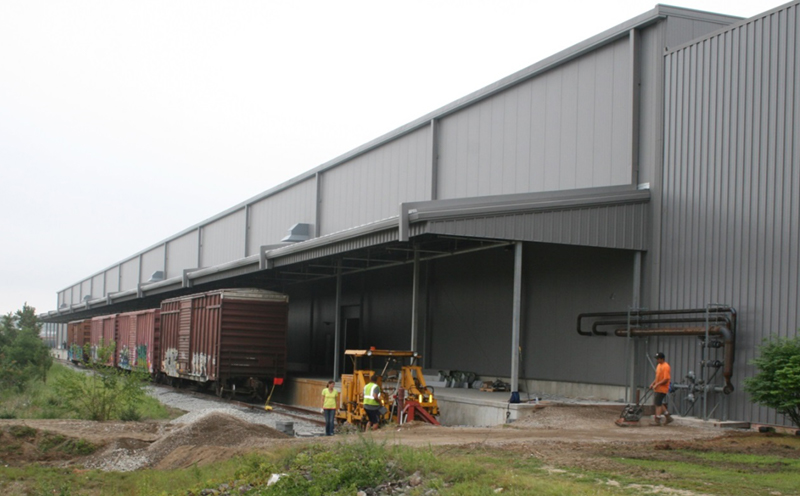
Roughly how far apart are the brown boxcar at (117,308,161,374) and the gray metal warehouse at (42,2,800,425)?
32.9ft

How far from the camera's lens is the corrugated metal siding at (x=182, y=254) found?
190 feet

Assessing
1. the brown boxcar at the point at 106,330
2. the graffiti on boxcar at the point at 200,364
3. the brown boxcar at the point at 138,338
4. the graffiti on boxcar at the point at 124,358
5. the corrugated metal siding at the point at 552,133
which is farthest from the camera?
the brown boxcar at the point at 106,330

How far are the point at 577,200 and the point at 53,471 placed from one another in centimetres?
1268

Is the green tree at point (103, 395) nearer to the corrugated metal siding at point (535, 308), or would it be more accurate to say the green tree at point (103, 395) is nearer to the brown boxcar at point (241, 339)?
the brown boxcar at point (241, 339)

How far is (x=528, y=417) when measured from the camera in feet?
62.5

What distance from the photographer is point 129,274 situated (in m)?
76.4

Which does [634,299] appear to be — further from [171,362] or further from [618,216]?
[171,362]

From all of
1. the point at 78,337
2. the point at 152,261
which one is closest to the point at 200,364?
the point at 78,337

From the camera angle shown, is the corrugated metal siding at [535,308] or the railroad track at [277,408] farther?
the railroad track at [277,408]

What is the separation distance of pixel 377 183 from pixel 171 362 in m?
11.7

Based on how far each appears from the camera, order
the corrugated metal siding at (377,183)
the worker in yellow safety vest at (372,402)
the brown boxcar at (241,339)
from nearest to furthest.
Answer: the worker in yellow safety vest at (372,402), the brown boxcar at (241,339), the corrugated metal siding at (377,183)

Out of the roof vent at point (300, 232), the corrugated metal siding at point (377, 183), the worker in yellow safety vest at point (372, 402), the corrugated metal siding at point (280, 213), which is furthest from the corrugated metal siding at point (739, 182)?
the corrugated metal siding at point (280, 213)

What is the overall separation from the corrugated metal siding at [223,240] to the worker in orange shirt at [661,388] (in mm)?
33760

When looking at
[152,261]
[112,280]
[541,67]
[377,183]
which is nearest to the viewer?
[541,67]
